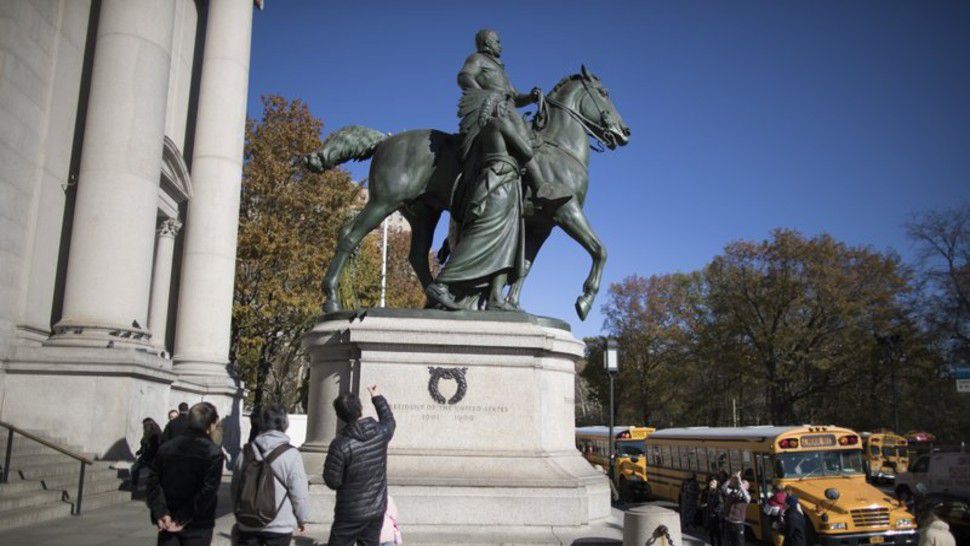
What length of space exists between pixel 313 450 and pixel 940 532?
6.56m

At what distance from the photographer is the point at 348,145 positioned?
9.94 m

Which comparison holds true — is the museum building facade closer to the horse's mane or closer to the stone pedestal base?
the stone pedestal base

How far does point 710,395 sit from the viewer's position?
52.6 m

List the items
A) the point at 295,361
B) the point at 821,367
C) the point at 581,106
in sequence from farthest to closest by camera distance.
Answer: the point at 821,367, the point at 295,361, the point at 581,106

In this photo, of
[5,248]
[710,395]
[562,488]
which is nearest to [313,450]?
[562,488]

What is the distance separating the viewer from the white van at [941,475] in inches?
755

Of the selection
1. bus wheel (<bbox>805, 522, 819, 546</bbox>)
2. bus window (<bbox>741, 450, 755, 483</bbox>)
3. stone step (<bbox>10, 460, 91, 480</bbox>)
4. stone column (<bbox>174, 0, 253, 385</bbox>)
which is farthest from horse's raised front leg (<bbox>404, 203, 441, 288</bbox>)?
stone column (<bbox>174, 0, 253, 385</bbox>)

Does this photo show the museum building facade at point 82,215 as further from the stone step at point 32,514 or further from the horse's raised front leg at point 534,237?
the horse's raised front leg at point 534,237

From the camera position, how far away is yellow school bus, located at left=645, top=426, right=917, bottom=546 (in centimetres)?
1461

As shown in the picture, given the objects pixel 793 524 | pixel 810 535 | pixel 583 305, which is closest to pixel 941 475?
pixel 810 535

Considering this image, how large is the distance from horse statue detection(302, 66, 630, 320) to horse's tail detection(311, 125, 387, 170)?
0.01 m

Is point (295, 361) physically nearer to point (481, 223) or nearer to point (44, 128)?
point (44, 128)

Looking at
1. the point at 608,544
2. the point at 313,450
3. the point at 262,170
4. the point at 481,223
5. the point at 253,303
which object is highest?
the point at 262,170

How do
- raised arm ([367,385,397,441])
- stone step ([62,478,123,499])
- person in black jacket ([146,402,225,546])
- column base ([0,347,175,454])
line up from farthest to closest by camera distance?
1. column base ([0,347,175,454])
2. stone step ([62,478,123,499])
3. raised arm ([367,385,397,441])
4. person in black jacket ([146,402,225,546])
